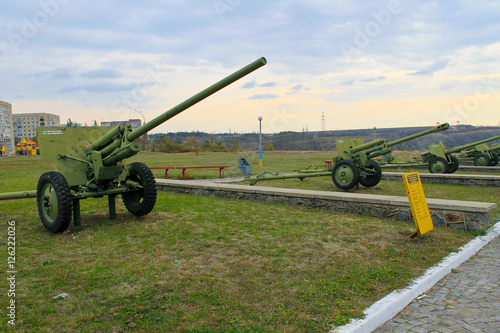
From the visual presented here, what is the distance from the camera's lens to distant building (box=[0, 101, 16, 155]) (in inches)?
3196

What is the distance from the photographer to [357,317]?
3.07 m

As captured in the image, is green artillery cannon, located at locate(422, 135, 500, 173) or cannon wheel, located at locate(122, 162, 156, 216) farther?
green artillery cannon, located at locate(422, 135, 500, 173)

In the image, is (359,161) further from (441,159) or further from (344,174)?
(441,159)

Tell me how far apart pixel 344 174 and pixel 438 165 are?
21.7 ft

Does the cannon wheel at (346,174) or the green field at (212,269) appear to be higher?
the cannon wheel at (346,174)

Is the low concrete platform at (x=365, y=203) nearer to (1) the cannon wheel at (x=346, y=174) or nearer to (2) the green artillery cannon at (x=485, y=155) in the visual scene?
(1) the cannon wheel at (x=346, y=174)

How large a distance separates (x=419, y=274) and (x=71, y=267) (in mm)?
3929

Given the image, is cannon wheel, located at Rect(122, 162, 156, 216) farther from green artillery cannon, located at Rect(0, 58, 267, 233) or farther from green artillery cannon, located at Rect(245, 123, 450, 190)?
green artillery cannon, located at Rect(245, 123, 450, 190)

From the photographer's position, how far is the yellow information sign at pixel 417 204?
16.9 ft

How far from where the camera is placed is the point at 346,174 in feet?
33.8

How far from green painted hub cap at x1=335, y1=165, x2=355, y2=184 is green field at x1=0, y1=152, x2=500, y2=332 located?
3.12 meters

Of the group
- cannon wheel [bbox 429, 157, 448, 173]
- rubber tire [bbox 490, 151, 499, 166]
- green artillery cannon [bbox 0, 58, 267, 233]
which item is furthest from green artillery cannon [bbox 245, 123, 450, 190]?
rubber tire [bbox 490, 151, 499, 166]

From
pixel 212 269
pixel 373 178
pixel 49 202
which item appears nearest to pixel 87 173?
pixel 49 202

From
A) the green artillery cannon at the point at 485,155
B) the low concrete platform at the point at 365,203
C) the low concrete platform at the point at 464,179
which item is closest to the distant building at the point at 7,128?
the low concrete platform at the point at 365,203
